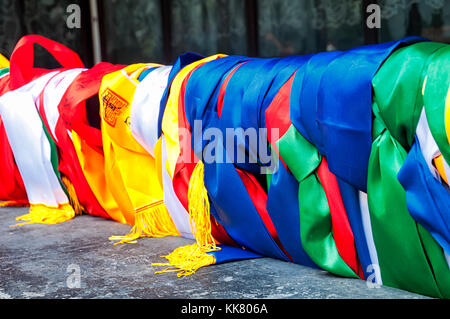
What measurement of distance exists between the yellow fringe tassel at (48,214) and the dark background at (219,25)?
1753 millimetres

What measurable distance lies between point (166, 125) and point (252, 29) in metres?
2.00

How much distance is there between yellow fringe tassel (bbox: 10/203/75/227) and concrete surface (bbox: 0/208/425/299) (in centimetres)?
28

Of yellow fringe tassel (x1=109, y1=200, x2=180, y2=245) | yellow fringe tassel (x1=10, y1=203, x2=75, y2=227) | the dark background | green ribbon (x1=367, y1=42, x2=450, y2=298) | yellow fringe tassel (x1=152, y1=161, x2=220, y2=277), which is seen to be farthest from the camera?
the dark background

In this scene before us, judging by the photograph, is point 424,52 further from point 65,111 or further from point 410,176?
point 65,111

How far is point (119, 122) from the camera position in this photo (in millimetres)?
1998

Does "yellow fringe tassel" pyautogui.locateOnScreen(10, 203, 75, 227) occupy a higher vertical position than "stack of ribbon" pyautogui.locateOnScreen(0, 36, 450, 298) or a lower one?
lower

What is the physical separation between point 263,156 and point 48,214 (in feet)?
3.68

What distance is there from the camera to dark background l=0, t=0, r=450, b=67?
3.02m

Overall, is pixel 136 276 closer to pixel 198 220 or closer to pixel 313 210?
pixel 198 220

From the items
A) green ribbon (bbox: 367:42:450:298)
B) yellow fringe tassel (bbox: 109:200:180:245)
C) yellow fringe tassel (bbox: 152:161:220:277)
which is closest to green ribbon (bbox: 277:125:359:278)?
green ribbon (bbox: 367:42:450:298)

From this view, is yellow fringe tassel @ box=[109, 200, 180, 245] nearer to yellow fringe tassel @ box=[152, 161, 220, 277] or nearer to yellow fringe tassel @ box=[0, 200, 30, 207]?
yellow fringe tassel @ box=[152, 161, 220, 277]

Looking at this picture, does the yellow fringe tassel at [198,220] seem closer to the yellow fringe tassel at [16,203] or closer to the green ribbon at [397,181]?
the green ribbon at [397,181]

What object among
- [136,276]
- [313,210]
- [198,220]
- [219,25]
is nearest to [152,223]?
[198,220]

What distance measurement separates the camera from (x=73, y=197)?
2.35m
